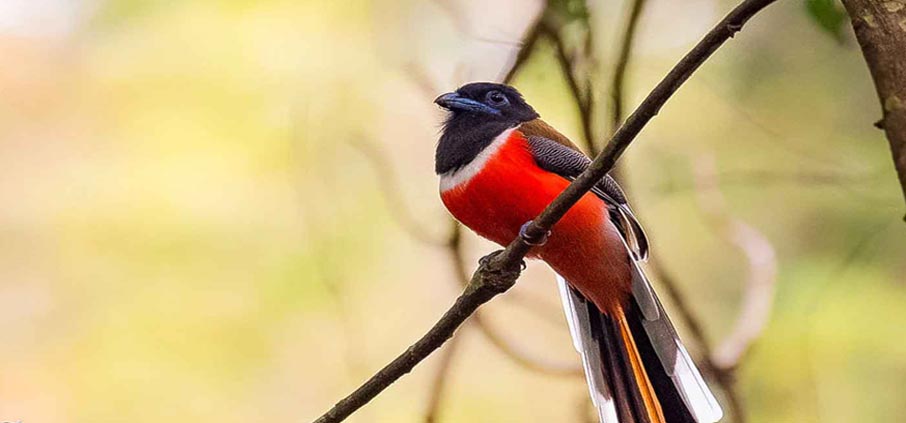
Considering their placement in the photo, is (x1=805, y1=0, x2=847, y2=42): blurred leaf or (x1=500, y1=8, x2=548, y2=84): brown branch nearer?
(x1=805, y1=0, x2=847, y2=42): blurred leaf

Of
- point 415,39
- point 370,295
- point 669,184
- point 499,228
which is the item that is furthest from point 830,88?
point 499,228

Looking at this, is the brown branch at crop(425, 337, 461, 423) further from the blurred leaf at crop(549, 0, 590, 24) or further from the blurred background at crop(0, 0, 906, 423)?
the blurred leaf at crop(549, 0, 590, 24)

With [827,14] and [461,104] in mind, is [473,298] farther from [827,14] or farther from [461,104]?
[827,14]

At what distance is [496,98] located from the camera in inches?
64.6

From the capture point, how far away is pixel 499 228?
58.9 inches

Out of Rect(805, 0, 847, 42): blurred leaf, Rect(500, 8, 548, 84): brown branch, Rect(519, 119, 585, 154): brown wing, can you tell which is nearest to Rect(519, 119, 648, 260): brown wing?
Rect(519, 119, 585, 154): brown wing

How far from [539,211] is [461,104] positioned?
0.78ft

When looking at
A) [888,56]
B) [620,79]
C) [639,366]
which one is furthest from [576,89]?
[888,56]

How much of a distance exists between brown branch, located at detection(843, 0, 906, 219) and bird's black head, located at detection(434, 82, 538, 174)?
0.84 m

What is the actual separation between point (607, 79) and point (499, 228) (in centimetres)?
80

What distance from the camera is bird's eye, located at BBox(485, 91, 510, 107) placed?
5.36 feet

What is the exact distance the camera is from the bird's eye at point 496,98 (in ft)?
5.36

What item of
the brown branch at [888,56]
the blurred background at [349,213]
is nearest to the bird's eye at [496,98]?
the blurred background at [349,213]

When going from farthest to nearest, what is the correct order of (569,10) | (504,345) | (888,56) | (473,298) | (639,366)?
(504,345)
(569,10)
(639,366)
(473,298)
(888,56)
